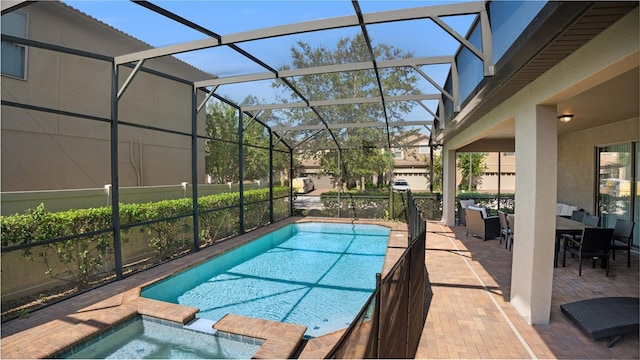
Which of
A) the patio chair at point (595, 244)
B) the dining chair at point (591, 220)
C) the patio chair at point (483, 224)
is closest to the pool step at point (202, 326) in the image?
the patio chair at point (595, 244)

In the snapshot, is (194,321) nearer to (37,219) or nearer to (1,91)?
(37,219)

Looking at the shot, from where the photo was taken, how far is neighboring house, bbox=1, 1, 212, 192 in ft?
24.1

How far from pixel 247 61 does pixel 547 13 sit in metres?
5.16


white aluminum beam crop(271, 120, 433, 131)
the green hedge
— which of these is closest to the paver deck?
the green hedge

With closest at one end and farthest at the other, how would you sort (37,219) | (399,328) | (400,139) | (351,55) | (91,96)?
(399,328)
(37,219)
(351,55)
(91,96)
(400,139)

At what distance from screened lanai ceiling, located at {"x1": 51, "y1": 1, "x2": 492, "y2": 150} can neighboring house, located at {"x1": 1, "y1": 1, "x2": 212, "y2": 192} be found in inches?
78.9

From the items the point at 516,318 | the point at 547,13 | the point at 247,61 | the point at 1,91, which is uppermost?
the point at 247,61

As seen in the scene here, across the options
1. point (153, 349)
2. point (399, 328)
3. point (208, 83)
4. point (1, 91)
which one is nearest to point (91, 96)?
point (1, 91)

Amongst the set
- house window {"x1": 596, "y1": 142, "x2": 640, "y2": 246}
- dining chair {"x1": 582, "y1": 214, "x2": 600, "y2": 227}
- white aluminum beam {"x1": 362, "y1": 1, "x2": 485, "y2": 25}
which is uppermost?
white aluminum beam {"x1": 362, "y1": 1, "x2": 485, "y2": 25}

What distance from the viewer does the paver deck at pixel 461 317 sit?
3496 mm

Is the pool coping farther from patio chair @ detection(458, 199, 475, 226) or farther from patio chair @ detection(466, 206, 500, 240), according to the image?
patio chair @ detection(458, 199, 475, 226)

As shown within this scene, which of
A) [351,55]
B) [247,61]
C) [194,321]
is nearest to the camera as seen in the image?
[194,321]

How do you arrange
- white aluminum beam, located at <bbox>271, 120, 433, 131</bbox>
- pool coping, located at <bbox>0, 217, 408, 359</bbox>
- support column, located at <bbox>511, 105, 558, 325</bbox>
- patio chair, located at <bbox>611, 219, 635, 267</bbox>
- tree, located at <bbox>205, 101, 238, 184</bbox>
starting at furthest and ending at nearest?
tree, located at <bbox>205, 101, 238, 184</bbox> < white aluminum beam, located at <bbox>271, 120, 433, 131</bbox> < patio chair, located at <bbox>611, 219, 635, 267</bbox> < support column, located at <bbox>511, 105, 558, 325</bbox> < pool coping, located at <bbox>0, 217, 408, 359</bbox>

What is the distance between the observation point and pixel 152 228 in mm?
7320
